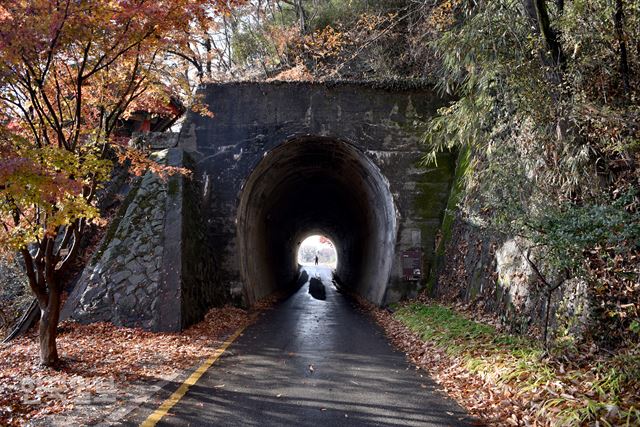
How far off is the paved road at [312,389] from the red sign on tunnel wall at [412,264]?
4.00 metres

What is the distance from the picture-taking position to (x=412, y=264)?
12938mm

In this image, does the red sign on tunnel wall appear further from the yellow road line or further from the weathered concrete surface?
the yellow road line

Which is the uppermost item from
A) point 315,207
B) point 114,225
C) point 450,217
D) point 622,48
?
point 622,48

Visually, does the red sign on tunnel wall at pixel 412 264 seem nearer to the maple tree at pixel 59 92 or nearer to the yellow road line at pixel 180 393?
the yellow road line at pixel 180 393

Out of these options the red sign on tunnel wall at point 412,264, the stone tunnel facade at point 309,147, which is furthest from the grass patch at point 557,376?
the stone tunnel facade at point 309,147

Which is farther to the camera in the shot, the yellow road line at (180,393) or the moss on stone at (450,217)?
the moss on stone at (450,217)

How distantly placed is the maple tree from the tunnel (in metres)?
6.20

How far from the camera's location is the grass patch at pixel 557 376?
13.1ft

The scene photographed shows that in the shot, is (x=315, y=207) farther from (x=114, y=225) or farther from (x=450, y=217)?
(x=114, y=225)

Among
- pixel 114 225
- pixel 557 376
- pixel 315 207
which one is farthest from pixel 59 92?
pixel 315 207

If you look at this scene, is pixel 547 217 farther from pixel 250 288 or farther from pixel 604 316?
pixel 250 288

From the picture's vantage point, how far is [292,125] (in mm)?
13164

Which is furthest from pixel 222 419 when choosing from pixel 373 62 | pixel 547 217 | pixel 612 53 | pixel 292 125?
pixel 373 62

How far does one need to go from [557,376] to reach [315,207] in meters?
20.4
